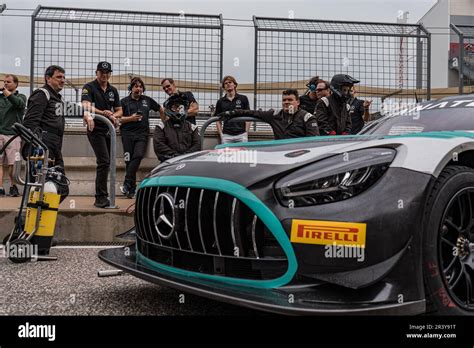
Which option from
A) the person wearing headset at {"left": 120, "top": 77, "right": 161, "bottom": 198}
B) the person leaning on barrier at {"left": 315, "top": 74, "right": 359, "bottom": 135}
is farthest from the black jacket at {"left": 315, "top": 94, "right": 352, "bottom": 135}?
→ the person wearing headset at {"left": 120, "top": 77, "right": 161, "bottom": 198}

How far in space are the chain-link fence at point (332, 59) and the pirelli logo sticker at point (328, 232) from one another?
16.9 feet

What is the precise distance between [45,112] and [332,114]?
311cm

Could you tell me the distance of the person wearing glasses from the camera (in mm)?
6609

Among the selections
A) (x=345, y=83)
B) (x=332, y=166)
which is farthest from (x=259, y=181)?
(x=345, y=83)

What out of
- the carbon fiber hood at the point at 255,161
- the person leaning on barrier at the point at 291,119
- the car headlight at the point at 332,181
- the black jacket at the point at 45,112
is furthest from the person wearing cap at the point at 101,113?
the car headlight at the point at 332,181

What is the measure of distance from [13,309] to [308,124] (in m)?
3.56

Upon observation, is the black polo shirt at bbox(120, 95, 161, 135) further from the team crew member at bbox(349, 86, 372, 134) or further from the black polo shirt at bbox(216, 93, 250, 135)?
the team crew member at bbox(349, 86, 372, 134)

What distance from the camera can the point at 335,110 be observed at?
5.73 metres

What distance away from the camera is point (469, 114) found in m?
3.26

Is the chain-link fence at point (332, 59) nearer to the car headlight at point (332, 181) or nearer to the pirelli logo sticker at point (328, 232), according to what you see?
the car headlight at point (332, 181)

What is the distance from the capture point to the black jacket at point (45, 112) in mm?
5027

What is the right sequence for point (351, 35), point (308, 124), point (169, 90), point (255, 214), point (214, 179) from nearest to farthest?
point (255, 214), point (214, 179), point (308, 124), point (169, 90), point (351, 35)

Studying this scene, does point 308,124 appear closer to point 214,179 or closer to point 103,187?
point 103,187

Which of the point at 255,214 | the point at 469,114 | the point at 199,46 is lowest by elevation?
the point at 255,214
